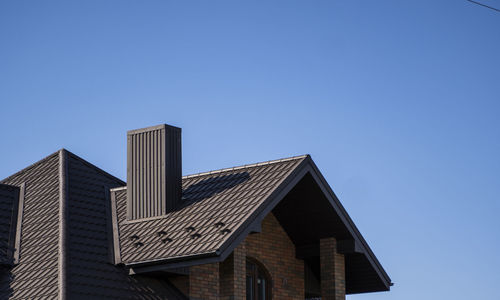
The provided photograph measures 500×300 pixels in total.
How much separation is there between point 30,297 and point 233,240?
3715 millimetres

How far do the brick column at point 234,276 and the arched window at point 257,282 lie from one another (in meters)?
1.20

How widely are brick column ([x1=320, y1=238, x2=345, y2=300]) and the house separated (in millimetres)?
22

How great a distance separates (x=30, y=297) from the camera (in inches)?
612

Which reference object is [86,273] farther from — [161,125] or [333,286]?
[333,286]

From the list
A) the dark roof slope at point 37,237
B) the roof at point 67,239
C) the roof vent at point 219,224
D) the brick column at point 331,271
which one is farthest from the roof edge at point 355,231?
the dark roof slope at point 37,237

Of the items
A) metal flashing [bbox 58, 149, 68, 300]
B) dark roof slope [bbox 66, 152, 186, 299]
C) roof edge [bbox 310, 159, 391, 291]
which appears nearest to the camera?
metal flashing [bbox 58, 149, 68, 300]

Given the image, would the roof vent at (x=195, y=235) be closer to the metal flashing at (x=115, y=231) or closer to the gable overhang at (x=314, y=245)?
the gable overhang at (x=314, y=245)

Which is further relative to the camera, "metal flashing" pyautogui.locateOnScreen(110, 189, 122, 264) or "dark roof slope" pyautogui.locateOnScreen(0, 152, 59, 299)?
"metal flashing" pyautogui.locateOnScreen(110, 189, 122, 264)

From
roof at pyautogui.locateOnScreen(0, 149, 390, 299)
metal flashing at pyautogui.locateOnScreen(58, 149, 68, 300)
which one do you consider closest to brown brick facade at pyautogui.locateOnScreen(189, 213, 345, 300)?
roof at pyautogui.locateOnScreen(0, 149, 390, 299)

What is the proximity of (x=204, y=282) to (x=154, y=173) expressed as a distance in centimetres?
265

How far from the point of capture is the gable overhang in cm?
1580

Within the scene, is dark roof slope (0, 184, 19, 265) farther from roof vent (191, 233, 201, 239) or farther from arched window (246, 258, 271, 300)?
arched window (246, 258, 271, 300)

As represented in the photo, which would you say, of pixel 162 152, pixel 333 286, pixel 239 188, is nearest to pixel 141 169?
pixel 162 152

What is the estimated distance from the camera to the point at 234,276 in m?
16.8
